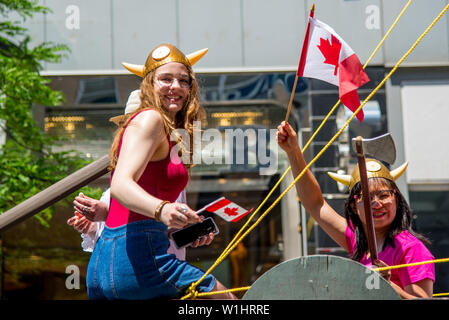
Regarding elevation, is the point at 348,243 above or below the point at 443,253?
above

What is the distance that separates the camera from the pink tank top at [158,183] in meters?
2.15

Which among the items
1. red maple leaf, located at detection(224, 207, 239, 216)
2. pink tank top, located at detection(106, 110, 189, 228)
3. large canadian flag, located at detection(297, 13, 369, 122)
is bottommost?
red maple leaf, located at detection(224, 207, 239, 216)

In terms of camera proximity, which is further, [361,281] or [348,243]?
[348,243]

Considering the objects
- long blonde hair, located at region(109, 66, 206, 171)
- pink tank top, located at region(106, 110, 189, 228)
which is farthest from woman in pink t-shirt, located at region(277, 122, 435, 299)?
pink tank top, located at region(106, 110, 189, 228)

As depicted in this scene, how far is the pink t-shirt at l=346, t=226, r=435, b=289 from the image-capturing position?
2727 mm

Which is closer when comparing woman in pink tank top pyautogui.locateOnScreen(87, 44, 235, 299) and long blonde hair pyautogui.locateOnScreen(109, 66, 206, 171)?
woman in pink tank top pyautogui.locateOnScreen(87, 44, 235, 299)

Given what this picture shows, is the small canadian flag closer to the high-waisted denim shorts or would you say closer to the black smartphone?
the black smartphone

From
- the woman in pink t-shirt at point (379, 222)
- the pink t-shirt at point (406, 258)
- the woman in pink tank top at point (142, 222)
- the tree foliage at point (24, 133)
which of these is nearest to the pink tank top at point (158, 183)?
the woman in pink tank top at point (142, 222)

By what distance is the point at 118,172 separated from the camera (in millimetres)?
2031

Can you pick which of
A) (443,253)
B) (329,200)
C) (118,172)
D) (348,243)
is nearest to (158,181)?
(118,172)

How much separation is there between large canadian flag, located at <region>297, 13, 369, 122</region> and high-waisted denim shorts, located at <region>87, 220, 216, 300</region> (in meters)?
1.11

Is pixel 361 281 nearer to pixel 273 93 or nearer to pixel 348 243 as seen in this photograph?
pixel 348 243

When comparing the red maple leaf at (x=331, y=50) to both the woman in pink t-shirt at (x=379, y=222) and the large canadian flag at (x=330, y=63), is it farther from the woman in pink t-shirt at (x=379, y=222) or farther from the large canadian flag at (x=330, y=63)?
the woman in pink t-shirt at (x=379, y=222)
